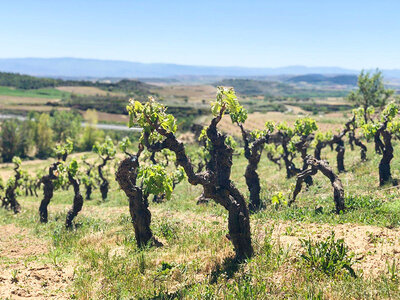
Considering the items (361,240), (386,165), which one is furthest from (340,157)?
(361,240)

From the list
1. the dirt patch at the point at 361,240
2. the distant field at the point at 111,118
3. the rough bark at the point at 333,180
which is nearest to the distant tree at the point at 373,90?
the rough bark at the point at 333,180

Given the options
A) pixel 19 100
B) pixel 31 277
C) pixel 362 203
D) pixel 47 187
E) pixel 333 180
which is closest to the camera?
pixel 31 277

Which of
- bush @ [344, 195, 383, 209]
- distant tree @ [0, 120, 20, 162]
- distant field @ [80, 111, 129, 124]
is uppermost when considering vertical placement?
bush @ [344, 195, 383, 209]

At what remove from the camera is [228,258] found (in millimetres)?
11094

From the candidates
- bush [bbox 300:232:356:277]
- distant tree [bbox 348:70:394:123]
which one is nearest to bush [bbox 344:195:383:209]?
bush [bbox 300:232:356:277]

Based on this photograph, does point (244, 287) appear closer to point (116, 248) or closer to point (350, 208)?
point (116, 248)

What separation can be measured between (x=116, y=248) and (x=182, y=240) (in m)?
2.84

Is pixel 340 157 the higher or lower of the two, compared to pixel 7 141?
higher

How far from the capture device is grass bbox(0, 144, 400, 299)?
8.91m

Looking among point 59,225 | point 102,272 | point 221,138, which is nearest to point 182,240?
point 102,272

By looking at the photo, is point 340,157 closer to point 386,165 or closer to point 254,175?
point 386,165

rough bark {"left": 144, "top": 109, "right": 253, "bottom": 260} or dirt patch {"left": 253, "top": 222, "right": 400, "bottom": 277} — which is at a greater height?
rough bark {"left": 144, "top": 109, "right": 253, "bottom": 260}

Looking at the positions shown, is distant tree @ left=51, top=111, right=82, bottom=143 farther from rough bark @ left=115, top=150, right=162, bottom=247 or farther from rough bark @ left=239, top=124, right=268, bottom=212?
rough bark @ left=115, top=150, right=162, bottom=247

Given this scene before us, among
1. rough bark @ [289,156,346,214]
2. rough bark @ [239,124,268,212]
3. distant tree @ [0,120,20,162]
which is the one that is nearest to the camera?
rough bark @ [289,156,346,214]
